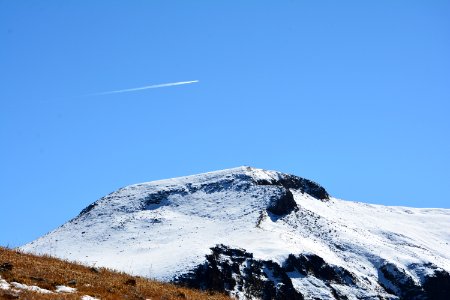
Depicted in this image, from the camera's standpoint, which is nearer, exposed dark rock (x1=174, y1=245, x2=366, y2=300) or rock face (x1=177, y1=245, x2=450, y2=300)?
exposed dark rock (x1=174, y1=245, x2=366, y2=300)

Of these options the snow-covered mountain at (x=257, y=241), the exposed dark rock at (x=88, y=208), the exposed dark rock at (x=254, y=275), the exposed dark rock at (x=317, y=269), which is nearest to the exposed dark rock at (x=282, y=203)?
the snow-covered mountain at (x=257, y=241)

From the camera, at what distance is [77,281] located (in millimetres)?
15789

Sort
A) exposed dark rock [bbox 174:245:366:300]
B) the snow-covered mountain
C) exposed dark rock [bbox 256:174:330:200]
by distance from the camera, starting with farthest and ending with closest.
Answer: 1. exposed dark rock [bbox 256:174:330:200]
2. the snow-covered mountain
3. exposed dark rock [bbox 174:245:366:300]

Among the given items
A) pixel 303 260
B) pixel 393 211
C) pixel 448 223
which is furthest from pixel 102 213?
pixel 448 223

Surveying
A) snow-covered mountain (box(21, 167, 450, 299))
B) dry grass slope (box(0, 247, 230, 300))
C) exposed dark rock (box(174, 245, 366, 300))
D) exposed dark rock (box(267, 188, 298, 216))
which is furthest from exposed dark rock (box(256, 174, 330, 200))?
dry grass slope (box(0, 247, 230, 300))

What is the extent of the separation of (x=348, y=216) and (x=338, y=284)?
3656 cm

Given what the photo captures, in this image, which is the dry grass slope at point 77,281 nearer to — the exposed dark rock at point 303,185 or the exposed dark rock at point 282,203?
the exposed dark rock at point 282,203

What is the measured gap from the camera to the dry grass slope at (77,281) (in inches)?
575

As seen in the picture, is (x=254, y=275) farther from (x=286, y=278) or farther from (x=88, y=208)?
(x=88, y=208)

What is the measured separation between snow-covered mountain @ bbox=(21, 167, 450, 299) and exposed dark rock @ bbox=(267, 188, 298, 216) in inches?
6.3

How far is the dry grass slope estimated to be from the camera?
1460 centimetres

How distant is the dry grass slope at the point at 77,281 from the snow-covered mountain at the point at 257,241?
24857 mm

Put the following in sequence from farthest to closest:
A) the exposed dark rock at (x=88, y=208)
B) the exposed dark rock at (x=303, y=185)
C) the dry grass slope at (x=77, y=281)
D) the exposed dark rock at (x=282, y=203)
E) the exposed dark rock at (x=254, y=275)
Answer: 1. the exposed dark rock at (x=303, y=185)
2. the exposed dark rock at (x=88, y=208)
3. the exposed dark rock at (x=282, y=203)
4. the exposed dark rock at (x=254, y=275)
5. the dry grass slope at (x=77, y=281)

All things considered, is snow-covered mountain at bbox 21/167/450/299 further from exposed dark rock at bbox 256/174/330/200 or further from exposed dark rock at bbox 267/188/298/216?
exposed dark rock at bbox 256/174/330/200
